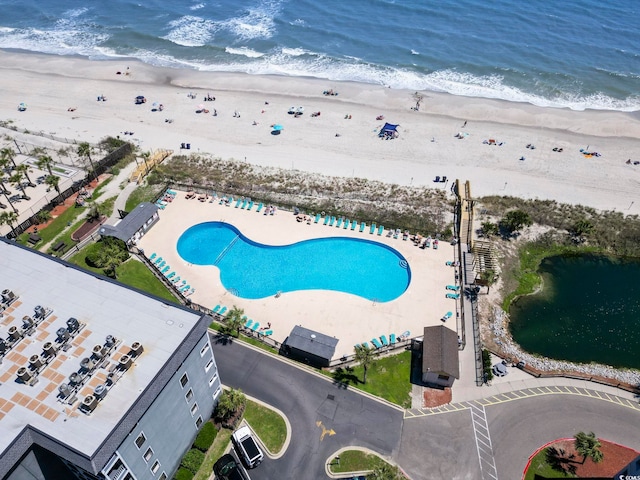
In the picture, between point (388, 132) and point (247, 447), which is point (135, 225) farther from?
point (388, 132)

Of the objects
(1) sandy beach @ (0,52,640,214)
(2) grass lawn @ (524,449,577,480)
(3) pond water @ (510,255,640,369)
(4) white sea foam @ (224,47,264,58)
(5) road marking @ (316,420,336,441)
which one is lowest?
(5) road marking @ (316,420,336,441)

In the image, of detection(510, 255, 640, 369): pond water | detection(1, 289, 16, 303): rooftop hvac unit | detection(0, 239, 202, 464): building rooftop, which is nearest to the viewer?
detection(0, 239, 202, 464): building rooftop

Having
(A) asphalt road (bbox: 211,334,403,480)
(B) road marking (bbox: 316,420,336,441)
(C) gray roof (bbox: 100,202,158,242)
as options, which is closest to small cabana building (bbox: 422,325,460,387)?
(A) asphalt road (bbox: 211,334,403,480)

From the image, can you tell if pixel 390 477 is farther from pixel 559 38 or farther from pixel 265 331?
pixel 559 38

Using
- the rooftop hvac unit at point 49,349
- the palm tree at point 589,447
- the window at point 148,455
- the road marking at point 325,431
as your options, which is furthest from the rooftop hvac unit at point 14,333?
the palm tree at point 589,447

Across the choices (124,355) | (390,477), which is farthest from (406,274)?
(124,355)

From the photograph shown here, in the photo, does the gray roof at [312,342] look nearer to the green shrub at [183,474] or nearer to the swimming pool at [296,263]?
the swimming pool at [296,263]

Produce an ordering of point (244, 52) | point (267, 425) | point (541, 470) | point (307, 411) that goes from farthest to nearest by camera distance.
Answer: point (244, 52) < point (307, 411) < point (267, 425) < point (541, 470)

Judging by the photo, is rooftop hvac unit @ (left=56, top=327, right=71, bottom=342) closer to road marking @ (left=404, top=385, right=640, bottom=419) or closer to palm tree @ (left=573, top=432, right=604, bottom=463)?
road marking @ (left=404, top=385, right=640, bottom=419)

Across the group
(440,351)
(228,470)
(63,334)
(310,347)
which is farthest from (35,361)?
(440,351)
